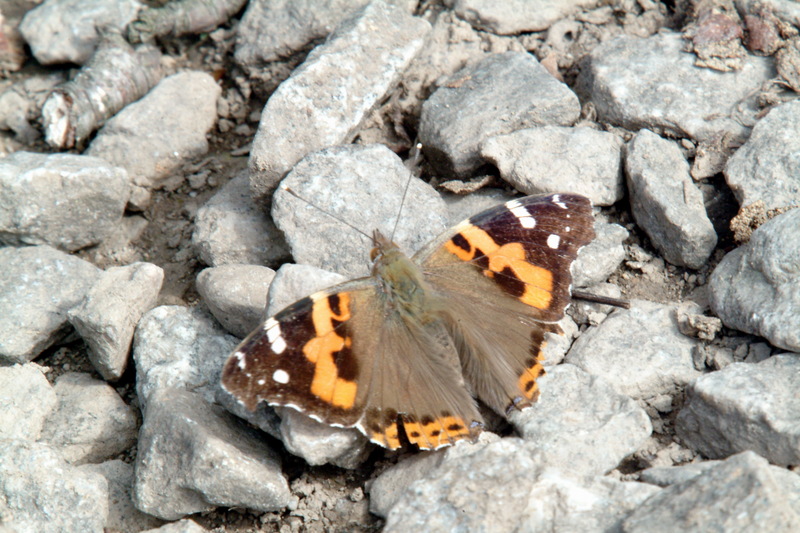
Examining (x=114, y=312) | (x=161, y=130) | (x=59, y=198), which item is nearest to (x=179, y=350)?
(x=114, y=312)

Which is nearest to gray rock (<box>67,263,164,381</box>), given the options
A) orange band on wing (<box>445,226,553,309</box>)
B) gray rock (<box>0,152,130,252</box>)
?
gray rock (<box>0,152,130,252</box>)

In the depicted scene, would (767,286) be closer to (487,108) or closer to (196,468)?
(487,108)

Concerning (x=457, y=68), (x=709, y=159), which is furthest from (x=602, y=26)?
(x=709, y=159)

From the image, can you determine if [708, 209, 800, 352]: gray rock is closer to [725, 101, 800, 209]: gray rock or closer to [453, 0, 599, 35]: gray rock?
[725, 101, 800, 209]: gray rock

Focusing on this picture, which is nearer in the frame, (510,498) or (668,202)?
(510,498)

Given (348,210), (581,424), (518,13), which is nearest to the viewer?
(581,424)

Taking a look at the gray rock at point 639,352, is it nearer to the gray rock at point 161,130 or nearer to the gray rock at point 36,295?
the gray rock at point 36,295

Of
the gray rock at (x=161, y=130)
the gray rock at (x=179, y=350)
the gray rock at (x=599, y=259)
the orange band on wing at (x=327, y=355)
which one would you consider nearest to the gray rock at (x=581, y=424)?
the gray rock at (x=599, y=259)
